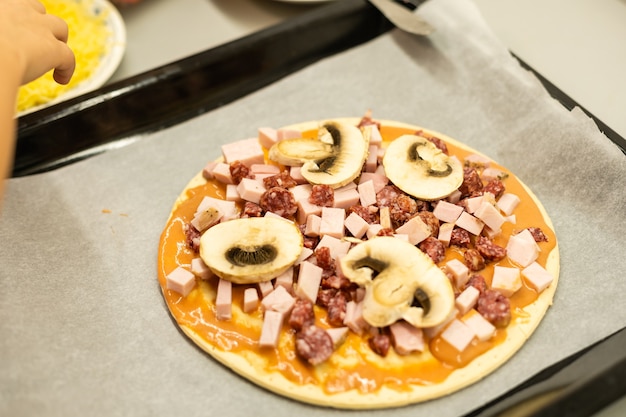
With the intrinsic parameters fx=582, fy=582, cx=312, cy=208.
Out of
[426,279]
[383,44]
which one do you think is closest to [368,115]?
[383,44]

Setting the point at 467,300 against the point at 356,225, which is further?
the point at 356,225

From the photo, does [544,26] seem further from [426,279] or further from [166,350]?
[166,350]

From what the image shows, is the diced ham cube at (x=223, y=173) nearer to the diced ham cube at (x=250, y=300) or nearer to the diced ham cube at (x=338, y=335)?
the diced ham cube at (x=250, y=300)

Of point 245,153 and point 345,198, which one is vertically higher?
point 345,198

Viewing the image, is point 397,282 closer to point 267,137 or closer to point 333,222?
point 333,222

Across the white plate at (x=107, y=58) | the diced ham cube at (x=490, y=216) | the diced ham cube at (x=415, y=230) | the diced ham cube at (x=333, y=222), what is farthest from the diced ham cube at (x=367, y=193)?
the white plate at (x=107, y=58)

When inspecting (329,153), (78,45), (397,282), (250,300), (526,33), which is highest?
(526,33)

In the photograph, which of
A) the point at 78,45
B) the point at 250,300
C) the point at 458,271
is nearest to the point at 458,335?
the point at 458,271
